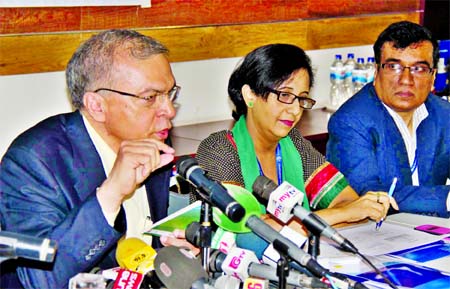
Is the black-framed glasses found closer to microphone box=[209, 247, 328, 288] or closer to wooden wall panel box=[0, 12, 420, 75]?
microphone box=[209, 247, 328, 288]

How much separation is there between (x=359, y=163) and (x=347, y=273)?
0.99 m

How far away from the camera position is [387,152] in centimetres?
317

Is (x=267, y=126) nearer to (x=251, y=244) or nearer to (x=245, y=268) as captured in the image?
(x=251, y=244)

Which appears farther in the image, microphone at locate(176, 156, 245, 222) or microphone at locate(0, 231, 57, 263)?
microphone at locate(176, 156, 245, 222)

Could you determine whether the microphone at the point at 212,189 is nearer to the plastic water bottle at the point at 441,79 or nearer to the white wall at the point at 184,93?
the white wall at the point at 184,93

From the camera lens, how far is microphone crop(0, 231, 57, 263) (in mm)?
1374

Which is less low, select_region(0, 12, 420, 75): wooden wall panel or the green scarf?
select_region(0, 12, 420, 75): wooden wall panel

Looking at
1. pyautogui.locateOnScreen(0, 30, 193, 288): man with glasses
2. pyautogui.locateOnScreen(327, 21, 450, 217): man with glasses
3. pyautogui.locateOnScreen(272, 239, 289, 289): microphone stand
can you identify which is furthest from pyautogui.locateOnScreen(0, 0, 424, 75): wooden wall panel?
pyautogui.locateOnScreen(272, 239, 289, 289): microphone stand

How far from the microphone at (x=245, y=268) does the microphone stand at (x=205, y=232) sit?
0.8 inches

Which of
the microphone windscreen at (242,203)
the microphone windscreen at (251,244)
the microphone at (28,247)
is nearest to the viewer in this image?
the microphone at (28,247)

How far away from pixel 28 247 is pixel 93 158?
0.75m

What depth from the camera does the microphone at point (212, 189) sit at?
5.16 ft

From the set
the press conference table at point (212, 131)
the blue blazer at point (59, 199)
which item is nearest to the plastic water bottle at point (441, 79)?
the press conference table at point (212, 131)

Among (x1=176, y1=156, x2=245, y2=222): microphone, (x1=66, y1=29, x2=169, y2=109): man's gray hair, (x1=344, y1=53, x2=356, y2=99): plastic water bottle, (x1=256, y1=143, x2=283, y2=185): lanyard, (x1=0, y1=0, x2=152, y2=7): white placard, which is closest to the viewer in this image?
(x1=176, y1=156, x2=245, y2=222): microphone
